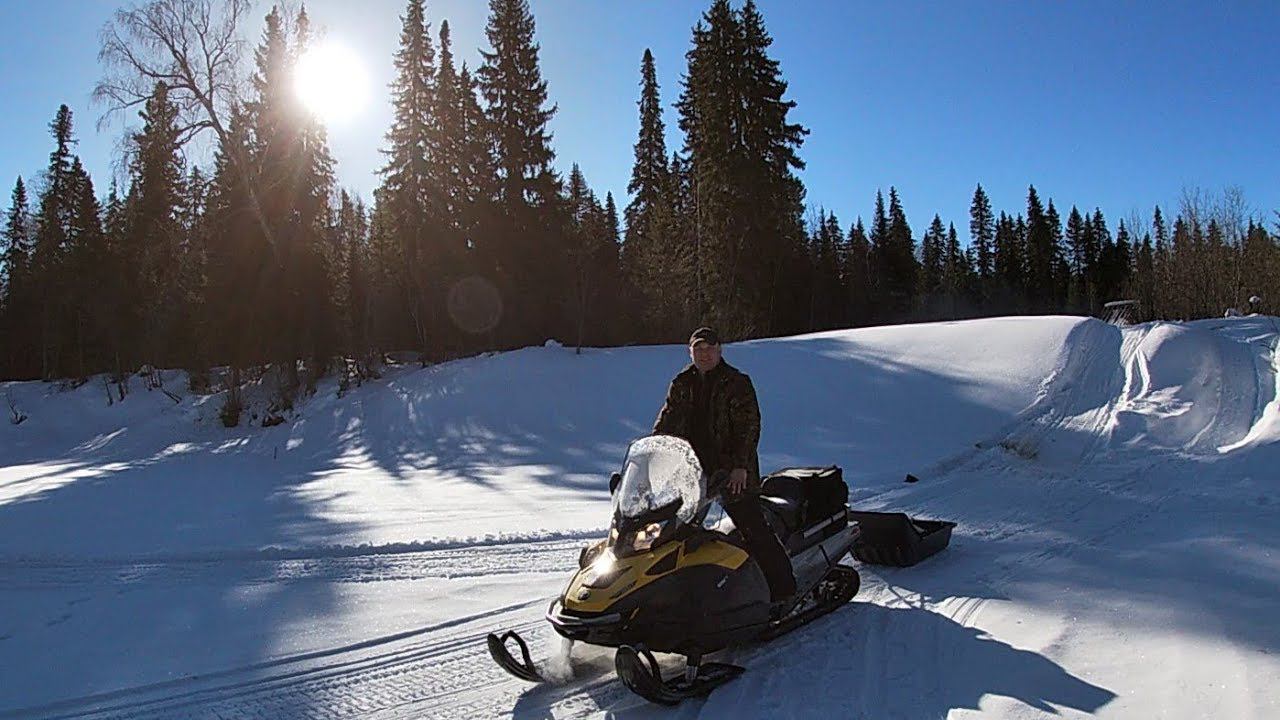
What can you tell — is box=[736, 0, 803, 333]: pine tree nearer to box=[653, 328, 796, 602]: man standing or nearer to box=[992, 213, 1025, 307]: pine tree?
box=[653, 328, 796, 602]: man standing

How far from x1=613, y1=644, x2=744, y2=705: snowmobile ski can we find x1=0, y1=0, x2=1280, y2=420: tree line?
2008cm

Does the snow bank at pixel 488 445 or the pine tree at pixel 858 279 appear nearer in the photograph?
the snow bank at pixel 488 445

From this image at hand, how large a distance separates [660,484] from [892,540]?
2421 mm

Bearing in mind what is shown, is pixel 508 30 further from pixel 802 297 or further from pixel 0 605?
pixel 0 605

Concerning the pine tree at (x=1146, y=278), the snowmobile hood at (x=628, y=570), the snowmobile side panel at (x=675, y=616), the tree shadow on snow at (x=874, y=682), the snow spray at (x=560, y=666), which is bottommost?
the tree shadow on snow at (x=874, y=682)

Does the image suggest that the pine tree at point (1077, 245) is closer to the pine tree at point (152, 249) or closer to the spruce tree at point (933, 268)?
the spruce tree at point (933, 268)

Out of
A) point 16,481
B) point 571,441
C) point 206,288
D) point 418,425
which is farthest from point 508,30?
point 16,481

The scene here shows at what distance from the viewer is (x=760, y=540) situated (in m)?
4.05

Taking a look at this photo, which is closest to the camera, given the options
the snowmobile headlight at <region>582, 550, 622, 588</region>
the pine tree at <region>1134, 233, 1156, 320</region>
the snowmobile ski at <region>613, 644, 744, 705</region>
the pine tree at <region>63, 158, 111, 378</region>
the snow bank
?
the snowmobile ski at <region>613, 644, 744, 705</region>

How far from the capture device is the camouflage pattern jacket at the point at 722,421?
4.15 metres

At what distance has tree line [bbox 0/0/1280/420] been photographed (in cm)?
2202

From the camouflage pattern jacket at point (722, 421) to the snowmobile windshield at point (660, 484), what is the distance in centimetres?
34

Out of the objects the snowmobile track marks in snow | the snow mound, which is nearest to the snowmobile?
the snowmobile track marks in snow

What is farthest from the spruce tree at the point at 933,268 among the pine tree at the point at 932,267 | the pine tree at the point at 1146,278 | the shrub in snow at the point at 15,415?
the shrub in snow at the point at 15,415
